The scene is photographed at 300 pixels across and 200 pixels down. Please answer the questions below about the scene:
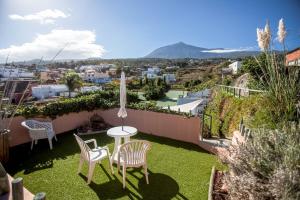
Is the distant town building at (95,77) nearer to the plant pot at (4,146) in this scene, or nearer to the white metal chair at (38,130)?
the white metal chair at (38,130)

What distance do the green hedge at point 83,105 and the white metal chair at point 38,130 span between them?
1.15 ft

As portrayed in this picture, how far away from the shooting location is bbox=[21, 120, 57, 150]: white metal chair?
18.1 ft

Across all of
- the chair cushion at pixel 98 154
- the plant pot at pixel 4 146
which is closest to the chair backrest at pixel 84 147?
the chair cushion at pixel 98 154

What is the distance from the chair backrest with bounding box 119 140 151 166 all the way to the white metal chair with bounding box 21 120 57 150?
9.71ft

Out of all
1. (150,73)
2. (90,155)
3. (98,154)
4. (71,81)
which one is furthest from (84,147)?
(150,73)

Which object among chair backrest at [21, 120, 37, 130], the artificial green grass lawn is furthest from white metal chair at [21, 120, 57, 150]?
the artificial green grass lawn

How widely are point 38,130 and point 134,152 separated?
3214 millimetres

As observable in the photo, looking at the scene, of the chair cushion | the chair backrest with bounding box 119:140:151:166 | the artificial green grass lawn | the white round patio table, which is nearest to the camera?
the artificial green grass lawn

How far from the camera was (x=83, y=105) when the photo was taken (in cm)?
756

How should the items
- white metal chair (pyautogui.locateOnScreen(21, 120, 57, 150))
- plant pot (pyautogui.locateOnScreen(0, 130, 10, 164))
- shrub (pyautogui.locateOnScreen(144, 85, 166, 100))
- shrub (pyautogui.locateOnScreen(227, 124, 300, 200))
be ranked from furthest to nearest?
1. shrub (pyautogui.locateOnScreen(144, 85, 166, 100))
2. white metal chair (pyautogui.locateOnScreen(21, 120, 57, 150))
3. plant pot (pyautogui.locateOnScreen(0, 130, 10, 164))
4. shrub (pyautogui.locateOnScreen(227, 124, 300, 200))

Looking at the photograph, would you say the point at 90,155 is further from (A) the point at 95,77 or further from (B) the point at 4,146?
(A) the point at 95,77

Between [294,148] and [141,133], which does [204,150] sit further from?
[294,148]

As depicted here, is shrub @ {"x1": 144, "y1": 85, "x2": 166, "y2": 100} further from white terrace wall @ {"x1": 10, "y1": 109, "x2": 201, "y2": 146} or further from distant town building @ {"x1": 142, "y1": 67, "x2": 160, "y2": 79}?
white terrace wall @ {"x1": 10, "y1": 109, "x2": 201, "y2": 146}

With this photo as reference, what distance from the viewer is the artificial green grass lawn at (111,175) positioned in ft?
11.7
